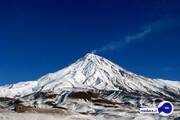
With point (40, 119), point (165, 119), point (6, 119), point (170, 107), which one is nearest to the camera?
point (170, 107)

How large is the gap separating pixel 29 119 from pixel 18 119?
4.33 ft

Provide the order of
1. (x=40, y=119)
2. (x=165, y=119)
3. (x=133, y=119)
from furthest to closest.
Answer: (x=133, y=119)
(x=165, y=119)
(x=40, y=119)

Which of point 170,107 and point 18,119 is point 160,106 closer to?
point 170,107

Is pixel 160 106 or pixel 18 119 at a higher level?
pixel 18 119

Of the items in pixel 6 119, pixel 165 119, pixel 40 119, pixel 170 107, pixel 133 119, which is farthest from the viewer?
pixel 133 119

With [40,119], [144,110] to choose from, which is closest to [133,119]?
[40,119]

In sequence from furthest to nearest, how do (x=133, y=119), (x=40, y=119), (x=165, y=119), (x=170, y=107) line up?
(x=133, y=119) → (x=165, y=119) → (x=40, y=119) → (x=170, y=107)

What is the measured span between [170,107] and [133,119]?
332ft

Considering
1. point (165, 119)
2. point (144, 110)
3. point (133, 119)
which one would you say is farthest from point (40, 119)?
point (133, 119)

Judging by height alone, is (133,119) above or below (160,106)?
above

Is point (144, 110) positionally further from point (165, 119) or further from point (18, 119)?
point (165, 119)

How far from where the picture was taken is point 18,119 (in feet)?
195

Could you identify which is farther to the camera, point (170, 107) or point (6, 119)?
point (6, 119)

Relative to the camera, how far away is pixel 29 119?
196 feet
